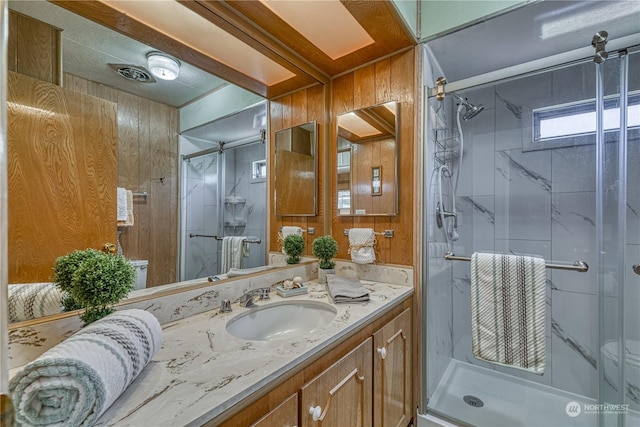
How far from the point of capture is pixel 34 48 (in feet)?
2.42

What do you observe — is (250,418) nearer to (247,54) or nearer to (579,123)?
(247,54)

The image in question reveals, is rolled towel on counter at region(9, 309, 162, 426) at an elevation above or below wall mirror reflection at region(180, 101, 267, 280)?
below

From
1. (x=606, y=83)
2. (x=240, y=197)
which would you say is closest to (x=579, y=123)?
(x=606, y=83)

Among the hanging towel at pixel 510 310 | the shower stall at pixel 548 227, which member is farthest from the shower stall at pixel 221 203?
the hanging towel at pixel 510 310


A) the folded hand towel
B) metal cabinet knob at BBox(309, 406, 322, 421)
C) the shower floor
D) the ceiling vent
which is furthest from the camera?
the shower floor

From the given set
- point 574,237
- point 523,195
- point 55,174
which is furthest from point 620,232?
point 55,174

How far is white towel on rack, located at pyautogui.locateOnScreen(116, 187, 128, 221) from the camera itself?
0.91m

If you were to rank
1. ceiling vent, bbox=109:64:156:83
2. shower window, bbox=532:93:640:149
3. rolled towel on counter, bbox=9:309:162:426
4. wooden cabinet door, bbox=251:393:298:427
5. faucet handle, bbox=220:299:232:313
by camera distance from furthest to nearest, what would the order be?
shower window, bbox=532:93:640:149
faucet handle, bbox=220:299:232:313
ceiling vent, bbox=109:64:156:83
wooden cabinet door, bbox=251:393:298:427
rolled towel on counter, bbox=9:309:162:426

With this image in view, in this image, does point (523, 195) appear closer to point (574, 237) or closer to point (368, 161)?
point (574, 237)

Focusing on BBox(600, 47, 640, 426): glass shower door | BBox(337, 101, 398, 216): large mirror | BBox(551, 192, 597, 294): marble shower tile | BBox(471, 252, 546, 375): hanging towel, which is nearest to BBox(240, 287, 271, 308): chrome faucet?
BBox(337, 101, 398, 216): large mirror

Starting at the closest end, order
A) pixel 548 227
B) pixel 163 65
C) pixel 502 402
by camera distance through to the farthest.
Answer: pixel 163 65, pixel 502 402, pixel 548 227

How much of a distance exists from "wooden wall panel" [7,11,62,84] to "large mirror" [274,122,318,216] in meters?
0.96

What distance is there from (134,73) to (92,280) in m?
0.70

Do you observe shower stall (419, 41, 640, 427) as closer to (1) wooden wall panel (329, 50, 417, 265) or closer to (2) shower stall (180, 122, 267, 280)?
(1) wooden wall panel (329, 50, 417, 265)
